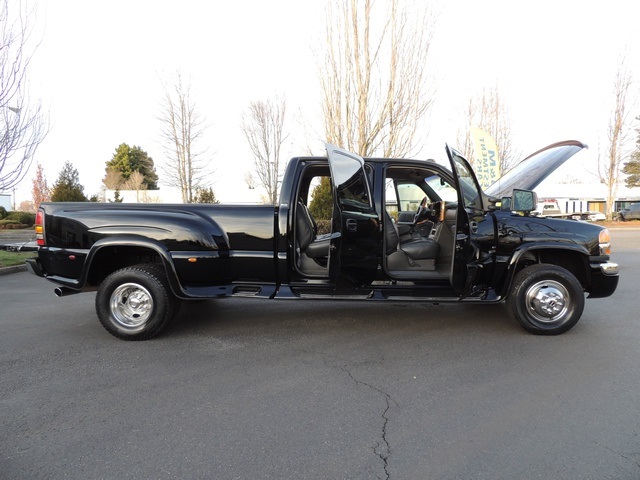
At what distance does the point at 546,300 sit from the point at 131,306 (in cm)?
446

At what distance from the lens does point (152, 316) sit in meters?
4.27

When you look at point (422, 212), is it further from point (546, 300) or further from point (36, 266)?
point (36, 266)

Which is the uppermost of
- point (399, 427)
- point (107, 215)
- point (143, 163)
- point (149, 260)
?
point (143, 163)

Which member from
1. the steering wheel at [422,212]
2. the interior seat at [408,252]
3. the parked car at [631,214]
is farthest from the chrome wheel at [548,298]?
the parked car at [631,214]

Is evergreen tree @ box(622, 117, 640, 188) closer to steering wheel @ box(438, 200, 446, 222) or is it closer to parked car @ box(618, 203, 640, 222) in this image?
parked car @ box(618, 203, 640, 222)

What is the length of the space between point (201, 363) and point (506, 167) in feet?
78.2

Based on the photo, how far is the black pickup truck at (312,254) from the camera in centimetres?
417

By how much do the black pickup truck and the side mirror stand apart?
1cm

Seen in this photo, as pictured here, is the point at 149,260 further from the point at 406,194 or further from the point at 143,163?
the point at 143,163

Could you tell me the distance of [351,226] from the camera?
4.12 m

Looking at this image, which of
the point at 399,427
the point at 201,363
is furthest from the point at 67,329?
the point at 399,427

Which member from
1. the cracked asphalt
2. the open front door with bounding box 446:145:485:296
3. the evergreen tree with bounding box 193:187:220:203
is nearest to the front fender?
the open front door with bounding box 446:145:485:296

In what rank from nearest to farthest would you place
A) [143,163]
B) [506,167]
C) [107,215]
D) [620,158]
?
[107,215] → [506,167] → [620,158] → [143,163]

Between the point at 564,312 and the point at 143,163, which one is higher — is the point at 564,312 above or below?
below
